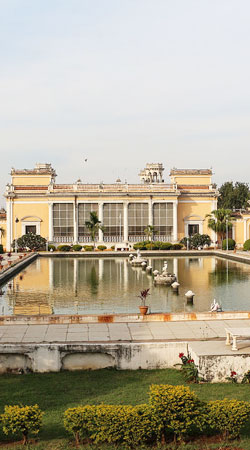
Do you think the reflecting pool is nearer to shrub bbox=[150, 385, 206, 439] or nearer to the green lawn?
the green lawn

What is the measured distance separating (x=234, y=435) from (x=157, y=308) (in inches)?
495

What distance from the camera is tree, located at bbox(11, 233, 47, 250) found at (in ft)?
173

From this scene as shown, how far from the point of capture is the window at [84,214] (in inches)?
2258

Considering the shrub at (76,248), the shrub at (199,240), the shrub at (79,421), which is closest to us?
the shrub at (79,421)

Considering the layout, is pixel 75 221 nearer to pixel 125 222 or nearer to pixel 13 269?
pixel 125 222

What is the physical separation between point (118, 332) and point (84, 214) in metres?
45.0

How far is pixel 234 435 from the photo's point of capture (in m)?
7.29

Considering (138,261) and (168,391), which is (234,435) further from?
(138,261)

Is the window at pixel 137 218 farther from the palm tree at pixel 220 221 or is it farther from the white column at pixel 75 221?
the palm tree at pixel 220 221

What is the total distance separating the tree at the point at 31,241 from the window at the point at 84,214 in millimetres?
4863

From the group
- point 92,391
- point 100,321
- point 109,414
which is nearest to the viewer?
point 109,414

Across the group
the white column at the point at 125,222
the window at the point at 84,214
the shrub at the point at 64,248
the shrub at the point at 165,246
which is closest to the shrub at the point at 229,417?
the shrub at the point at 64,248

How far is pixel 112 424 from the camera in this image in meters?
6.96

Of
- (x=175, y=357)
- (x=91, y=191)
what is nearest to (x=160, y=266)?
(x=91, y=191)
